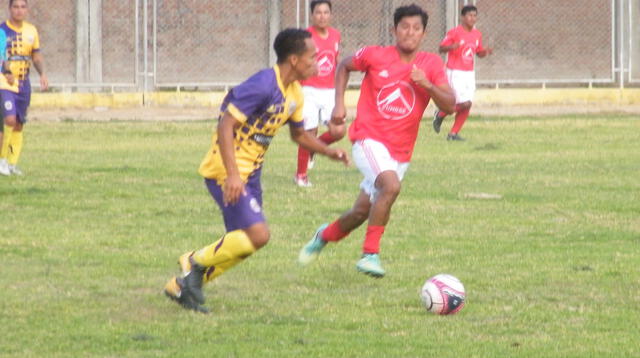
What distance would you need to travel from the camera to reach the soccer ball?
26.5 ft

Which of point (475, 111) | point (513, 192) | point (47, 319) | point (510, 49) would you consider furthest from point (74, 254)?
point (510, 49)

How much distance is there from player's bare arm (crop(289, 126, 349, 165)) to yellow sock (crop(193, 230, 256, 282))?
30.9 inches

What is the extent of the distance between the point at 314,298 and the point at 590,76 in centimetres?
2101

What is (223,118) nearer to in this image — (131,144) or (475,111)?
(131,144)

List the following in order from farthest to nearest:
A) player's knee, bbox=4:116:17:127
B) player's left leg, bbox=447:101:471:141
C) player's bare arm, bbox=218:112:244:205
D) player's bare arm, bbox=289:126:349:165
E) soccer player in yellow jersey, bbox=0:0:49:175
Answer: player's left leg, bbox=447:101:471:141 < soccer player in yellow jersey, bbox=0:0:49:175 < player's knee, bbox=4:116:17:127 < player's bare arm, bbox=289:126:349:165 < player's bare arm, bbox=218:112:244:205

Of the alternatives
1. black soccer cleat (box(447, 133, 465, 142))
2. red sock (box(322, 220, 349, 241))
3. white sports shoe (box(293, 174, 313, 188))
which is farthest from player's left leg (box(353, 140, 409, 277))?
black soccer cleat (box(447, 133, 465, 142))

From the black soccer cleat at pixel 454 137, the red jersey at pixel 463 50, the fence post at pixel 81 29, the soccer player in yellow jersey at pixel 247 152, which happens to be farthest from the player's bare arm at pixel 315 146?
the fence post at pixel 81 29

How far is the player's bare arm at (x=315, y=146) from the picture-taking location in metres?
8.35

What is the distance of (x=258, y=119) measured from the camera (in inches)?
318

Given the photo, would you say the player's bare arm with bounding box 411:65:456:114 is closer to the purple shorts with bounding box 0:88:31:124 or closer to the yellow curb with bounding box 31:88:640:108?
the purple shorts with bounding box 0:88:31:124

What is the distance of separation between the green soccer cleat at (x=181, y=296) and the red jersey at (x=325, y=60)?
8.16 m

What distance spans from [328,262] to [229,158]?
8.52 feet

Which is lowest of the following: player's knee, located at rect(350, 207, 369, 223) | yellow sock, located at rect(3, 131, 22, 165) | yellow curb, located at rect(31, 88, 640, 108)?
yellow curb, located at rect(31, 88, 640, 108)

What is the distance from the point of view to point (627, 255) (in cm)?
1041
